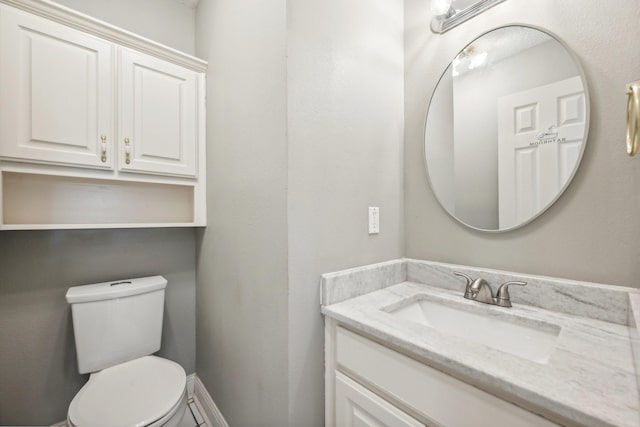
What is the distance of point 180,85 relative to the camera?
4.78 feet

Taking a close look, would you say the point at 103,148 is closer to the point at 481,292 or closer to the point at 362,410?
the point at 362,410

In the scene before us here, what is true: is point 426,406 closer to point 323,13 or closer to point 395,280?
point 395,280

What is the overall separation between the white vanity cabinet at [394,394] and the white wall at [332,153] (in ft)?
0.28

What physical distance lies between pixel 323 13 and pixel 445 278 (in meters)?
1.24

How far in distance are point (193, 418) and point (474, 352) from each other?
5.56 ft

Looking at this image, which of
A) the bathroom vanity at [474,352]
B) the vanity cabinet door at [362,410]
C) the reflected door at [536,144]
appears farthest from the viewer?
the reflected door at [536,144]

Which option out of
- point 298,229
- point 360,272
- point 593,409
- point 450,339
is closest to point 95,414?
point 298,229

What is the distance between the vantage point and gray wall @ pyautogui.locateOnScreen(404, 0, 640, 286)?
82 centimetres

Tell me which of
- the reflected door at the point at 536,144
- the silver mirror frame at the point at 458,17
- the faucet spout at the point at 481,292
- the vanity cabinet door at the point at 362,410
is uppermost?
the silver mirror frame at the point at 458,17

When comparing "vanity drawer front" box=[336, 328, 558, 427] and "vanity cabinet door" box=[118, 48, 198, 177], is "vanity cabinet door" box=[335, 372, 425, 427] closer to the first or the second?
"vanity drawer front" box=[336, 328, 558, 427]

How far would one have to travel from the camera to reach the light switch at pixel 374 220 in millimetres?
1194

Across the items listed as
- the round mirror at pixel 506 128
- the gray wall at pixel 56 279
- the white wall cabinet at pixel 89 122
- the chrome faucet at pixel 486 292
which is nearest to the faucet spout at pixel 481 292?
the chrome faucet at pixel 486 292

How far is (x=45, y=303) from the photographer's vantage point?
4.24ft

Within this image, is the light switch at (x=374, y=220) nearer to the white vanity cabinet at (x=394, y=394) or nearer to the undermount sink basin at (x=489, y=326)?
the undermount sink basin at (x=489, y=326)
